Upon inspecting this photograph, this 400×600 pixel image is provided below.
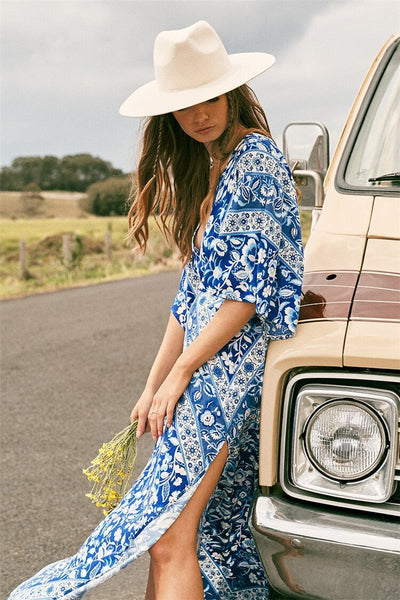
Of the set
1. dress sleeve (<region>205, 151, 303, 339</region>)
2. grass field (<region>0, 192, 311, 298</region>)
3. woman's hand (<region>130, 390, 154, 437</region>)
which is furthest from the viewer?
grass field (<region>0, 192, 311, 298</region>)

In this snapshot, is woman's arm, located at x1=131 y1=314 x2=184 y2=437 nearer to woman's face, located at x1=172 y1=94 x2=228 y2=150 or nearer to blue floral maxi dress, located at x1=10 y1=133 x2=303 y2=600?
blue floral maxi dress, located at x1=10 y1=133 x2=303 y2=600

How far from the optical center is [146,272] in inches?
734

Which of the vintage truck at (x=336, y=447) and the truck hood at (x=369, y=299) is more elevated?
the truck hood at (x=369, y=299)

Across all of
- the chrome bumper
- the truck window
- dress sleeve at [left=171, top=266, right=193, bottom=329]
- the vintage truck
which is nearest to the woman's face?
dress sleeve at [left=171, top=266, right=193, bottom=329]

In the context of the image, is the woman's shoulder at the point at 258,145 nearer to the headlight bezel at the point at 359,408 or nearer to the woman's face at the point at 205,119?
the woman's face at the point at 205,119

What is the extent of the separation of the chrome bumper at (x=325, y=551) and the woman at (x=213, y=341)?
22 centimetres

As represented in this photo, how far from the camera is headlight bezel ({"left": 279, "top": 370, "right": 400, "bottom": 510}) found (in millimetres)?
1991

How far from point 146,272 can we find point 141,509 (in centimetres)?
1651

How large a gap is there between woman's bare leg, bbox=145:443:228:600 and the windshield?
1.15 m

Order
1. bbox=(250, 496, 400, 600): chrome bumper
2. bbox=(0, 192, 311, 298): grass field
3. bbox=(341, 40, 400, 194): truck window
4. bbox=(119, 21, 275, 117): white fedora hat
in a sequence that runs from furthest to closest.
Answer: bbox=(0, 192, 311, 298): grass field, bbox=(341, 40, 400, 194): truck window, bbox=(119, 21, 275, 117): white fedora hat, bbox=(250, 496, 400, 600): chrome bumper

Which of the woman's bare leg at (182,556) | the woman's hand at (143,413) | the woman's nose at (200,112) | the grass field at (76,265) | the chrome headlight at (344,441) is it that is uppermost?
the woman's nose at (200,112)

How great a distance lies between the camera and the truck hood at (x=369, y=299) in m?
1.98

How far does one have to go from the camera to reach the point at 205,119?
2.31 m

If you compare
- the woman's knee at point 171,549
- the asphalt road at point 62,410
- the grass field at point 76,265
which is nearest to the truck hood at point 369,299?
the woman's knee at point 171,549
